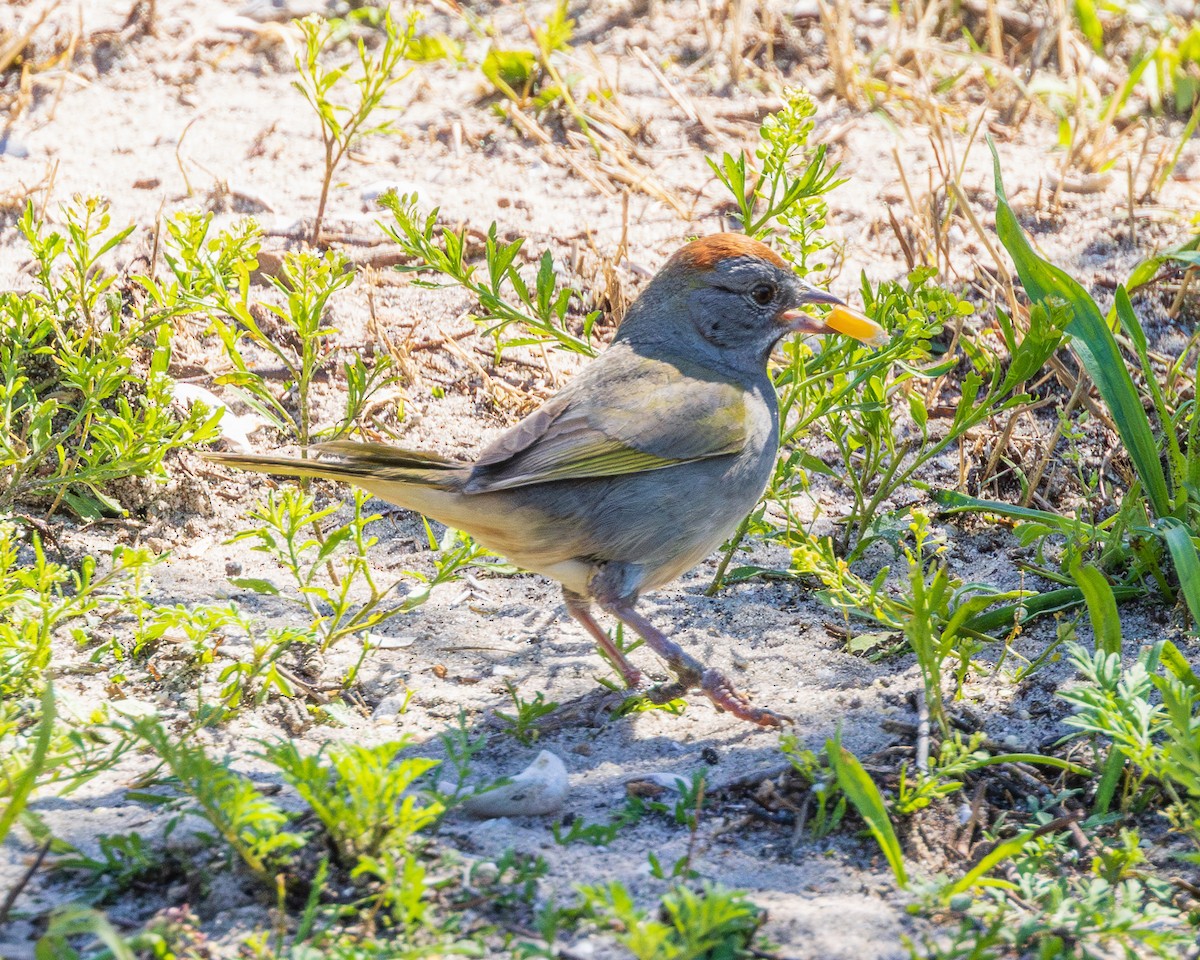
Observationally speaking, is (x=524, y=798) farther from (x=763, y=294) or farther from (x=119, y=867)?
(x=763, y=294)

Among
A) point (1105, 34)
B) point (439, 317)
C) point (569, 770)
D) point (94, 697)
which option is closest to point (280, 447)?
point (439, 317)

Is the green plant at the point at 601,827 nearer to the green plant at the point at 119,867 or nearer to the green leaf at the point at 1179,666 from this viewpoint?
the green plant at the point at 119,867

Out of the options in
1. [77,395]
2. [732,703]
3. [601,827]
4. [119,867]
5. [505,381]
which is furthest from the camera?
[505,381]

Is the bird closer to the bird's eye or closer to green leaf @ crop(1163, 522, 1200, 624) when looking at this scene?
the bird's eye

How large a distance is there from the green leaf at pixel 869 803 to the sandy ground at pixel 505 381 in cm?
9

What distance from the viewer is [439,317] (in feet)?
20.2

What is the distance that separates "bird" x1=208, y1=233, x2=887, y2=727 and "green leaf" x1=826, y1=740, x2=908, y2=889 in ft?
2.73

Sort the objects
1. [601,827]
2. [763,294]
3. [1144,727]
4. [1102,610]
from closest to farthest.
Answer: [1144,727]
[601,827]
[1102,610]
[763,294]

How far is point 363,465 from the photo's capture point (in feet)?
13.4

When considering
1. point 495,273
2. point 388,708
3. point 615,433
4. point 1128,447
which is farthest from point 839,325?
point 388,708

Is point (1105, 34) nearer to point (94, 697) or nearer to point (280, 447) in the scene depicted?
point (280, 447)

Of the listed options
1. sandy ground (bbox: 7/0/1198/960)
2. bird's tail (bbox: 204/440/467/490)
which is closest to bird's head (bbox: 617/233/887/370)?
sandy ground (bbox: 7/0/1198/960)

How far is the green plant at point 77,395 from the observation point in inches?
172

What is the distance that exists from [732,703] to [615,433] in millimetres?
960
